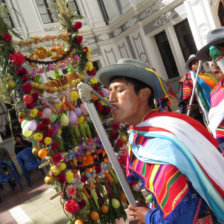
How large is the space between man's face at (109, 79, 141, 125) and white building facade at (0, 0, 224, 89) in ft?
26.7

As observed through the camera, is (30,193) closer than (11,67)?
No

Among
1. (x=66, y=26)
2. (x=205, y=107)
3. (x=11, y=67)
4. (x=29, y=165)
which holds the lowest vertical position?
(x=29, y=165)

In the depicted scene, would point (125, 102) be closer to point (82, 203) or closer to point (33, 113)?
point (33, 113)

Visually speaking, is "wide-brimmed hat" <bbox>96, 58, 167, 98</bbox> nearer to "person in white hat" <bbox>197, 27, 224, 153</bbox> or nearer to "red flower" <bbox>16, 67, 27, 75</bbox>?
"person in white hat" <bbox>197, 27, 224, 153</bbox>

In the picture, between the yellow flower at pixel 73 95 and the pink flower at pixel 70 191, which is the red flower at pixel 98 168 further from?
the yellow flower at pixel 73 95

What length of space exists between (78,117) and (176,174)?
170 centimetres

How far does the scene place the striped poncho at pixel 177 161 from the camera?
1.02 meters

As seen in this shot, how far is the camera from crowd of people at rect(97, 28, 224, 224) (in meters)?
1.02

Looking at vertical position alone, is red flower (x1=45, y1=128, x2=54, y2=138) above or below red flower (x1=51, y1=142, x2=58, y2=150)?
above

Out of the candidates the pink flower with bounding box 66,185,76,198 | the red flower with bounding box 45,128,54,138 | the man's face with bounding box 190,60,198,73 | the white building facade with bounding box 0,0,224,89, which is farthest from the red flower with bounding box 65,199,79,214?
the white building facade with bounding box 0,0,224,89

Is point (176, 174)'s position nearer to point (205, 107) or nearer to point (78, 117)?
point (78, 117)

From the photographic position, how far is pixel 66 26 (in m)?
2.83

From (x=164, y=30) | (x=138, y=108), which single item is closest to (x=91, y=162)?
(x=138, y=108)

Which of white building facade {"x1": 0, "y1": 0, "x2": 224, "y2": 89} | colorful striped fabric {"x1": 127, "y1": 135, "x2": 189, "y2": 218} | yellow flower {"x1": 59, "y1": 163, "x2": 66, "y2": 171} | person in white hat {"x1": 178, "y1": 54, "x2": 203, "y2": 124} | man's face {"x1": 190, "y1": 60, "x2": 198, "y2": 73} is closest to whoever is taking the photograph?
colorful striped fabric {"x1": 127, "y1": 135, "x2": 189, "y2": 218}
